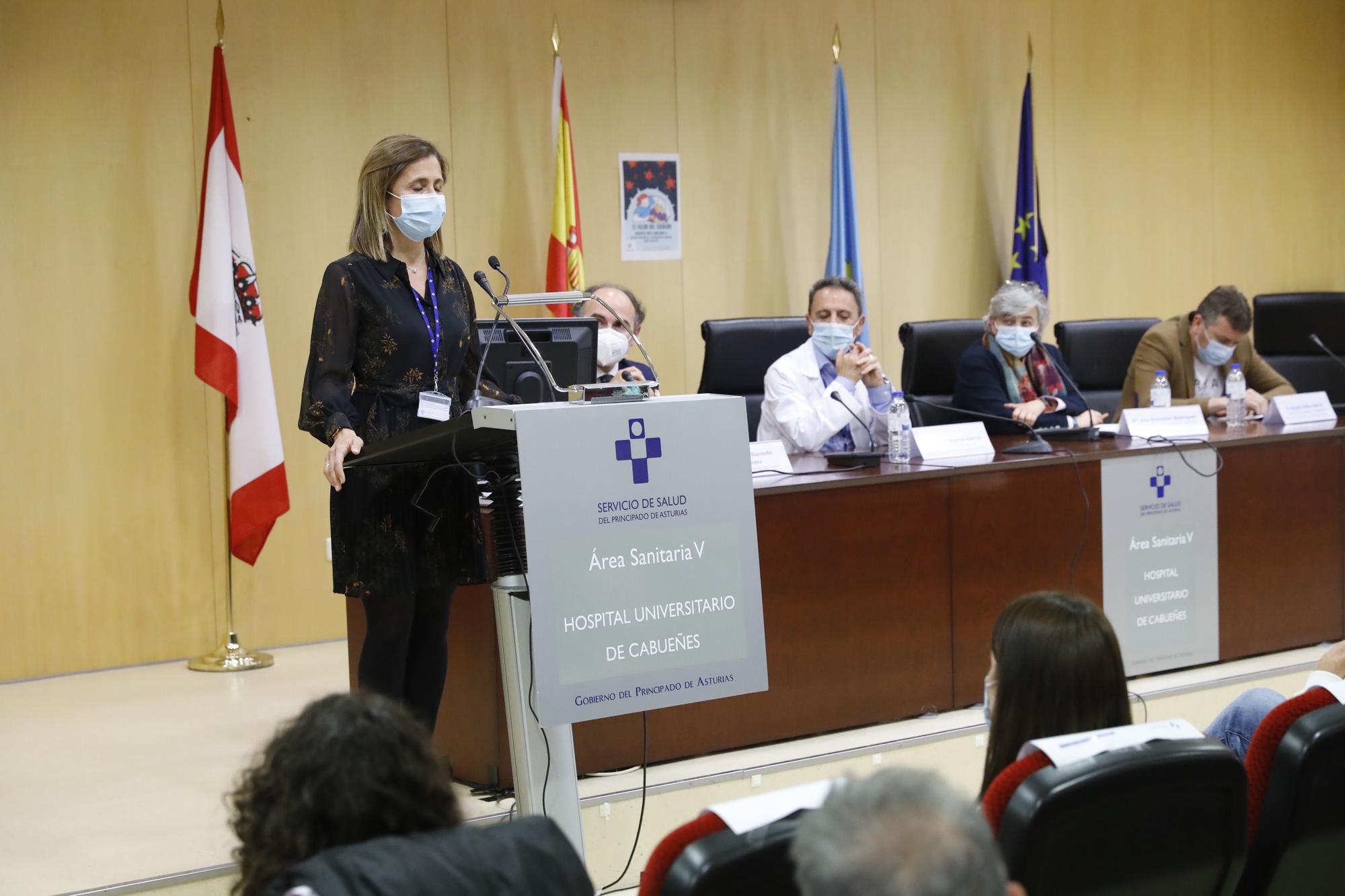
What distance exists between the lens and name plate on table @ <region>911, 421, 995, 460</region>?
3.73m

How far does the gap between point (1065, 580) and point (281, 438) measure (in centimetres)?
270

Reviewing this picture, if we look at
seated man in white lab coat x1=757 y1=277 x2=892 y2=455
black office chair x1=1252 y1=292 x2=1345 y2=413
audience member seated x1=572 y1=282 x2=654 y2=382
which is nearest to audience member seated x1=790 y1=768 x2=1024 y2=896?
audience member seated x1=572 y1=282 x2=654 y2=382

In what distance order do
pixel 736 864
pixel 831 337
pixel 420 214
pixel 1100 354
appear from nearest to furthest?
pixel 736 864, pixel 420 214, pixel 831 337, pixel 1100 354

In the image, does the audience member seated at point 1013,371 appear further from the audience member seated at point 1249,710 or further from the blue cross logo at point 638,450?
the blue cross logo at point 638,450

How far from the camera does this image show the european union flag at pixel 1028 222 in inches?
242

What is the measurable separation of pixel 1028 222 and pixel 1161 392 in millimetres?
1705

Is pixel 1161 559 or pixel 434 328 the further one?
pixel 1161 559

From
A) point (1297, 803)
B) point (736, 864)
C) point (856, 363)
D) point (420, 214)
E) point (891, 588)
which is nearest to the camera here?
point (736, 864)

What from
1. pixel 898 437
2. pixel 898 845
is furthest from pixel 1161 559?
pixel 898 845

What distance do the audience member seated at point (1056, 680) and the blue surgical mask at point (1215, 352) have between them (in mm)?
3725

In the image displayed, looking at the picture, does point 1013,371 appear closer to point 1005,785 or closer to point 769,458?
point 769,458

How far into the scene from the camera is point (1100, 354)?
5434mm

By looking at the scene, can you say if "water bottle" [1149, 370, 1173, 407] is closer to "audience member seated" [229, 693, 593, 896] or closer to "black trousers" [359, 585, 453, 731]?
"black trousers" [359, 585, 453, 731]

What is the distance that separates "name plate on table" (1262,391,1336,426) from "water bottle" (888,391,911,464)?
1.43m
